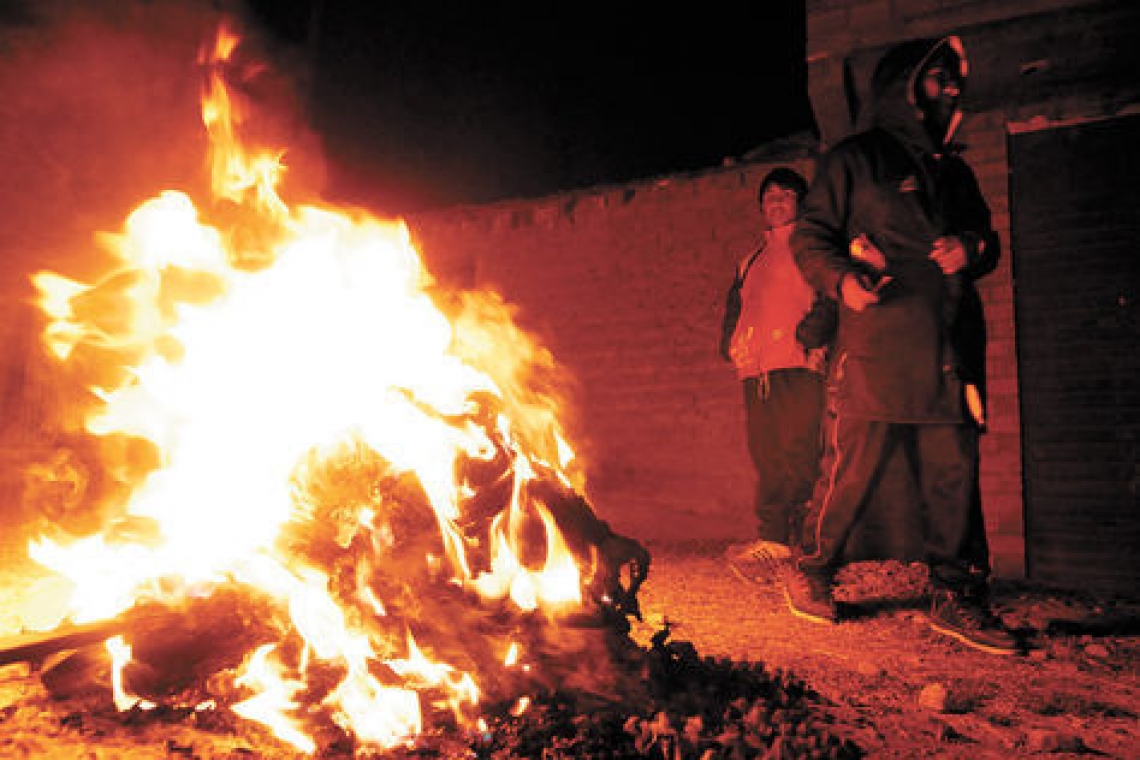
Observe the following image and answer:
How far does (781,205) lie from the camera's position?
17.7 ft

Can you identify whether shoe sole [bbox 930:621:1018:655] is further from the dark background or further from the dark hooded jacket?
the dark background

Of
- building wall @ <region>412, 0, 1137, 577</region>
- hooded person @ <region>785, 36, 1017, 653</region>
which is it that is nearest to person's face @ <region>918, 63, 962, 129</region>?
hooded person @ <region>785, 36, 1017, 653</region>

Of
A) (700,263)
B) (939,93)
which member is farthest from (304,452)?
(700,263)

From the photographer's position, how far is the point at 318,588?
2768 millimetres

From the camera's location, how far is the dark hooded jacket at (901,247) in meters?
3.49

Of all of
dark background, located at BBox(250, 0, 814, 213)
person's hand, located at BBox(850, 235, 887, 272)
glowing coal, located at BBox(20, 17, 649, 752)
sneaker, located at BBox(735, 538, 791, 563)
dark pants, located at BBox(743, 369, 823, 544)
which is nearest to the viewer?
glowing coal, located at BBox(20, 17, 649, 752)

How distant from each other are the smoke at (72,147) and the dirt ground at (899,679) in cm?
480

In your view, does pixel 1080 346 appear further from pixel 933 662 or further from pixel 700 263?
pixel 700 263

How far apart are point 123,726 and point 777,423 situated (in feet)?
13.5

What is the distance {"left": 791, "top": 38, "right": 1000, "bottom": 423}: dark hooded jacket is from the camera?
137 inches

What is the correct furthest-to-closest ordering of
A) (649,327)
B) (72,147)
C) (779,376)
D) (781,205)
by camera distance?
1. (72,147)
2. (649,327)
3. (781,205)
4. (779,376)

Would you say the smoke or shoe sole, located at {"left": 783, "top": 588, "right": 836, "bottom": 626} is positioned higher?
the smoke

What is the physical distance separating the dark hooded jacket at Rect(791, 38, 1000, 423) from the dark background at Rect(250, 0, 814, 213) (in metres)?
9.18

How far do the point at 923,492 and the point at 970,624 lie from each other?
24.4 inches
